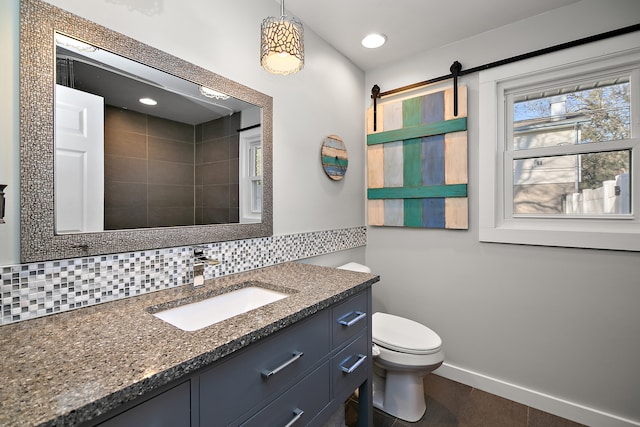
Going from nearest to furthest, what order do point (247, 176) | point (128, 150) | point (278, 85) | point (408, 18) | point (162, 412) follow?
point (162, 412) → point (128, 150) → point (247, 176) → point (278, 85) → point (408, 18)

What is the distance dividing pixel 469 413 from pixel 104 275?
2116mm

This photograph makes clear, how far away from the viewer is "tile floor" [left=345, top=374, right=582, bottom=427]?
1.75 metres

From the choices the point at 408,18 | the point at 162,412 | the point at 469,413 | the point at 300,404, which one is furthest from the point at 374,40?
the point at 469,413

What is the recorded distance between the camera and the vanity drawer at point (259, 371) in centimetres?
77

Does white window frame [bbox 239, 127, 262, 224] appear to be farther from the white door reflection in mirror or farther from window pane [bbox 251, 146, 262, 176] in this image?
the white door reflection in mirror

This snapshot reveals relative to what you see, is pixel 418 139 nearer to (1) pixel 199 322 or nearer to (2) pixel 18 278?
(1) pixel 199 322

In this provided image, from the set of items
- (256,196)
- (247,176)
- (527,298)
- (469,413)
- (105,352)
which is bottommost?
(469,413)

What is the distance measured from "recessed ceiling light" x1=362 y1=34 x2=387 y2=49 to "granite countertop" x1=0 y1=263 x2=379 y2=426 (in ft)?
6.11

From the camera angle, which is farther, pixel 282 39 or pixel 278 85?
pixel 278 85

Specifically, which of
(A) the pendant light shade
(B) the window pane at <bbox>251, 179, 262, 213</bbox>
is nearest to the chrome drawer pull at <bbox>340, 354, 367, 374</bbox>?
(B) the window pane at <bbox>251, 179, 262, 213</bbox>

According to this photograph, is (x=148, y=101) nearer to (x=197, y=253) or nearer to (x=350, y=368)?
(x=197, y=253)

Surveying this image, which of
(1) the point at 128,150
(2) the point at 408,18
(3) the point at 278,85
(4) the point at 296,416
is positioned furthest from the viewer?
(2) the point at 408,18

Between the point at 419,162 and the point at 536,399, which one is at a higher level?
the point at 419,162

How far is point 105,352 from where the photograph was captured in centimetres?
71
